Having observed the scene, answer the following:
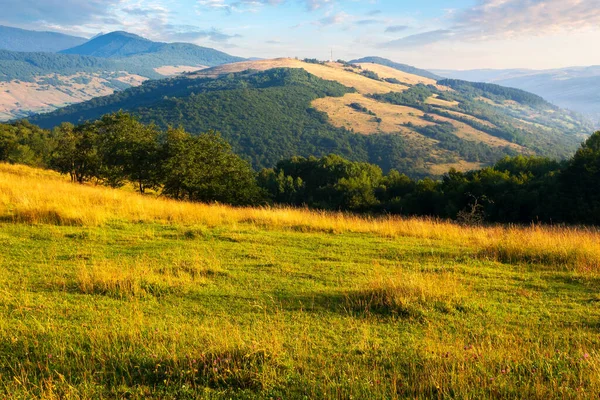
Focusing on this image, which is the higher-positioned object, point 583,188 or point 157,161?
point 157,161

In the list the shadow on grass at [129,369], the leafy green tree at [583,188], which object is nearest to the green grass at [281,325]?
the shadow on grass at [129,369]

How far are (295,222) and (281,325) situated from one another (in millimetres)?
7924

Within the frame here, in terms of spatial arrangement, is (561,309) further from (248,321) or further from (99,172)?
(99,172)

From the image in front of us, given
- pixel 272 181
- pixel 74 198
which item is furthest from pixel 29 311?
pixel 272 181

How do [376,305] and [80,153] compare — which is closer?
[376,305]

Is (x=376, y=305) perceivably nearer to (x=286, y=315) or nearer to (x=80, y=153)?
(x=286, y=315)

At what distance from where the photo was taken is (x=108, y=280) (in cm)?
620

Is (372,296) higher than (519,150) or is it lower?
lower

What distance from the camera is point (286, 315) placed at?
5406 millimetres

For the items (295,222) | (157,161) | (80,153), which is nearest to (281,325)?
(295,222)

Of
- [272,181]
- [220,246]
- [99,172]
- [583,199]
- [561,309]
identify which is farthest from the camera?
[272,181]

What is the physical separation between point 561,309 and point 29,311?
7.91 m

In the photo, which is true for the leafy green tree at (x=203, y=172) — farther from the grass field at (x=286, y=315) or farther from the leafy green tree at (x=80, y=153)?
the grass field at (x=286, y=315)

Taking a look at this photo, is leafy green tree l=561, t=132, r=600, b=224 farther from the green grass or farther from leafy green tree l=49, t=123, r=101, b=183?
leafy green tree l=49, t=123, r=101, b=183
